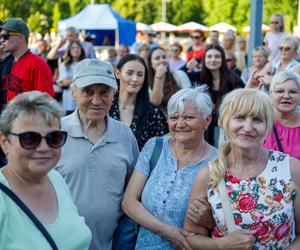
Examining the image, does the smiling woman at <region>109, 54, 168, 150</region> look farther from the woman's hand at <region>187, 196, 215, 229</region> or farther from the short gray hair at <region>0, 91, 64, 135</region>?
the short gray hair at <region>0, 91, 64, 135</region>

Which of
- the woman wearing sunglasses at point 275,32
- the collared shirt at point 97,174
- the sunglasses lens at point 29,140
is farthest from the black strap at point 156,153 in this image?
the woman wearing sunglasses at point 275,32

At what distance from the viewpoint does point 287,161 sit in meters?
3.28

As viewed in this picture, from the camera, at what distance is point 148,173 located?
3.72m

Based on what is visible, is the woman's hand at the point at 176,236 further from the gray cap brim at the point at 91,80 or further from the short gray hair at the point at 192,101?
the gray cap brim at the point at 91,80

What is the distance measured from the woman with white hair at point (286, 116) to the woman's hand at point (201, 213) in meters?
1.38

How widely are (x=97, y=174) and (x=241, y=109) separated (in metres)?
1.01

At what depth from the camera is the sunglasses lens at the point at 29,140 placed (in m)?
2.71

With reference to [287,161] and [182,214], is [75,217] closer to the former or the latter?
[182,214]

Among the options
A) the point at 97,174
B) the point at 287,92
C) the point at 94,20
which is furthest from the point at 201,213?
the point at 94,20

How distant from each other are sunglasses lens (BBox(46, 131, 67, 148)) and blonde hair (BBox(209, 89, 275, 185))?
92 centimetres

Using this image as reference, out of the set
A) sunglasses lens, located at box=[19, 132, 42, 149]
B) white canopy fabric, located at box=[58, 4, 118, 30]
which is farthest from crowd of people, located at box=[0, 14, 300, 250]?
white canopy fabric, located at box=[58, 4, 118, 30]

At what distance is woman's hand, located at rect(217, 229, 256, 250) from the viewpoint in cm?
317

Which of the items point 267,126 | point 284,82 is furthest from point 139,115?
point 267,126

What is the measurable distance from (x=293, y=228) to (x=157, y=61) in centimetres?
482
